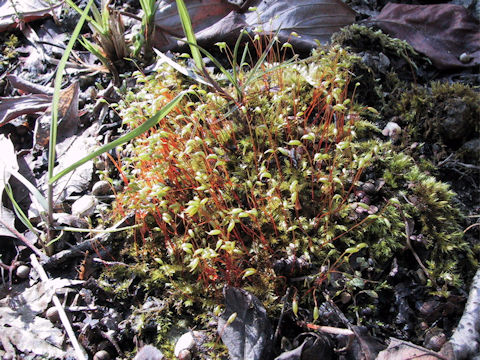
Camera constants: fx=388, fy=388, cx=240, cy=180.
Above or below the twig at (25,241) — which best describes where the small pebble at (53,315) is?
below

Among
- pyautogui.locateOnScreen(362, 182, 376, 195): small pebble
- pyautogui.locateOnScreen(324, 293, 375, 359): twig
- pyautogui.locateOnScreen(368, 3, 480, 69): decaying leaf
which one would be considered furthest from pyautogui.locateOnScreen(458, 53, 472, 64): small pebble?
pyautogui.locateOnScreen(324, 293, 375, 359): twig

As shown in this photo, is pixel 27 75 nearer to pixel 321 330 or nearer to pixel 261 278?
pixel 261 278

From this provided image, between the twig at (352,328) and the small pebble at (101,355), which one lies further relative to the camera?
the small pebble at (101,355)

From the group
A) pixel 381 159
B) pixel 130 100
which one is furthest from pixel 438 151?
pixel 130 100

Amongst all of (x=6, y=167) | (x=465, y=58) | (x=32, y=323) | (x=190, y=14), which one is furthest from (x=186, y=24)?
(x=465, y=58)

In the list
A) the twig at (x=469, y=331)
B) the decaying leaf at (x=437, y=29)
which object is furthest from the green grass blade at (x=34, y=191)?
the decaying leaf at (x=437, y=29)

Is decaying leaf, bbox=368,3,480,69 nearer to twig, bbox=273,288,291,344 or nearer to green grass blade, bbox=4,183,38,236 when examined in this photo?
twig, bbox=273,288,291,344

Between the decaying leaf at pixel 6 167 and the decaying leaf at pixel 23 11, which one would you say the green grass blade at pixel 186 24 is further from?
the decaying leaf at pixel 23 11
